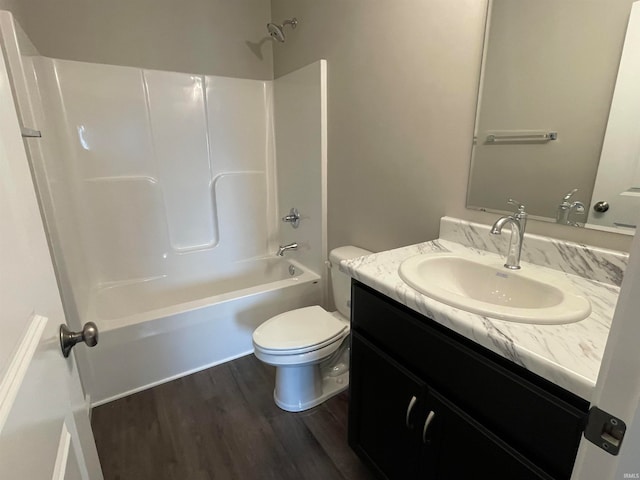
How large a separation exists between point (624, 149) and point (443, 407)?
883 mm

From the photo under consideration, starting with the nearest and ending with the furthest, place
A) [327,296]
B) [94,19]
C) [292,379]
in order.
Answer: [292,379]
[94,19]
[327,296]

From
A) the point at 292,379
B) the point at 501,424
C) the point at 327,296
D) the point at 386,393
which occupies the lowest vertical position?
the point at 292,379

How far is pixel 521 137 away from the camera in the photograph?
3.81 ft

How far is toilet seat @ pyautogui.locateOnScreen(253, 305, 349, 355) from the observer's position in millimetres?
1534

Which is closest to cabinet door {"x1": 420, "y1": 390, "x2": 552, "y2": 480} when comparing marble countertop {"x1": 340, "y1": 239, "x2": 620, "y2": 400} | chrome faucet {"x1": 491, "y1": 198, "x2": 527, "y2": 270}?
marble countertop {"x1": 340, "y1": 239, "x2": 620, "y2": 400}

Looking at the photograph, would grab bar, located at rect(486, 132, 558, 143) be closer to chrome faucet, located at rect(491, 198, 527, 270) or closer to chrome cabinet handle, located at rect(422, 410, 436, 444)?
chrome faucet, located at rect(491, 198, 527, 270)

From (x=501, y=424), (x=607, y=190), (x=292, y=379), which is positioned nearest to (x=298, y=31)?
(x=607, y=190)

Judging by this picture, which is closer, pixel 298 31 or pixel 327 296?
pixel 298 31

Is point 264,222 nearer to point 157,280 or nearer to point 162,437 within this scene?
point 157,280

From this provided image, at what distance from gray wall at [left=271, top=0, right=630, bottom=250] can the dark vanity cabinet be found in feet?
1.95

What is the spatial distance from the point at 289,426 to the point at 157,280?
57.4 inches

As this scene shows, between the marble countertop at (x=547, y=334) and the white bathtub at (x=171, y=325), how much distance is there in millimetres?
1273

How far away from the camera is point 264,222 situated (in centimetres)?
279

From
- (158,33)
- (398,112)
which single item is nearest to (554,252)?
(398,112)
